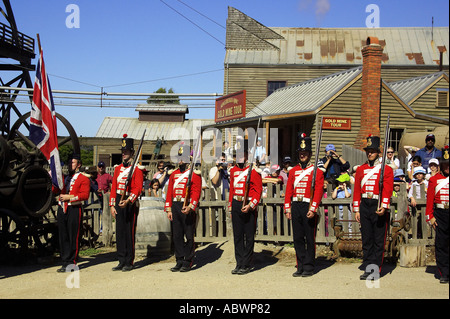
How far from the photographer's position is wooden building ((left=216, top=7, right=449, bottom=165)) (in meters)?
20.6

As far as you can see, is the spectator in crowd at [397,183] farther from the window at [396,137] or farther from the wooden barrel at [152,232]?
the window at [396,137]

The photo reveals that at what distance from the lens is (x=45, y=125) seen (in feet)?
32.6

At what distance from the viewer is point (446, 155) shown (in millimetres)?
8656

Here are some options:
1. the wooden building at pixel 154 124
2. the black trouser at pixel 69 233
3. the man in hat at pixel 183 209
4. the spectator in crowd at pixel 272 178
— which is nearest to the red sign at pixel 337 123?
the spectator in crowd at pixel 272 178

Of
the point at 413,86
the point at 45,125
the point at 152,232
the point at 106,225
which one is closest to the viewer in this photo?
the point at 45,125

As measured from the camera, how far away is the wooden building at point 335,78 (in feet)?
67.6

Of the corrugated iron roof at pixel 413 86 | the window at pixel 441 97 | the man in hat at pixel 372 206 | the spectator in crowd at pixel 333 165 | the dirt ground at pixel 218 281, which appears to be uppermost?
the corrugated iron roof at pixel 413 86

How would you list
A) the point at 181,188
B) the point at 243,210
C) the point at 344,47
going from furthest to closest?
1. the point at 344,47
2. the point at 181,188
3. the point at 243,210

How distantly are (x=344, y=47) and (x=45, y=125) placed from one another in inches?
1103

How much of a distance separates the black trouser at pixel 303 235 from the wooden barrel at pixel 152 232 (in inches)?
125

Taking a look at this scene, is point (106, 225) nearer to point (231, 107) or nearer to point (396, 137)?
point (231, 107)

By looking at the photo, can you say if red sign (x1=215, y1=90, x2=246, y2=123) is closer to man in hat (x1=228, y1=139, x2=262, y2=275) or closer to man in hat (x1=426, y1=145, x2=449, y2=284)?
man in hat (x1=228, y1=139, x2=262, y2=275)

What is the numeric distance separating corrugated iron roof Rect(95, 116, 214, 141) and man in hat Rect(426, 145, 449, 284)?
30.4m

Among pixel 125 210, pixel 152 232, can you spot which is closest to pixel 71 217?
pixel 125 210
